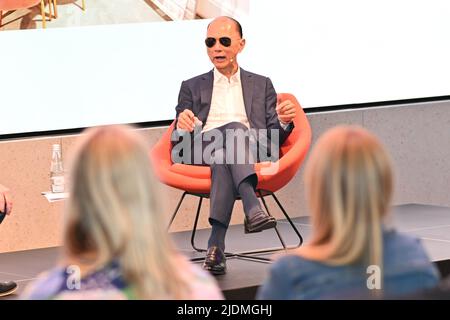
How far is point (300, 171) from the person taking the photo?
714cm

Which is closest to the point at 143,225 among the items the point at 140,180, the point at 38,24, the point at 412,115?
the point at 140,180

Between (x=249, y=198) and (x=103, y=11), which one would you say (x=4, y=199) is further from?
(x=103, y=11)

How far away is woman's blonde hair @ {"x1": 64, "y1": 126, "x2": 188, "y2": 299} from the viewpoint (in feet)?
5.68

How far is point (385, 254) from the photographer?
192cm

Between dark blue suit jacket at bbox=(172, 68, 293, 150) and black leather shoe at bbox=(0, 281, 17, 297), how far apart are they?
1.35 metres

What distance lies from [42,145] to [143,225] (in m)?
4.54

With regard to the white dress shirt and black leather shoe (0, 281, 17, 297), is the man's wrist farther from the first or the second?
black leather shoe (0, 281, 17, 297)

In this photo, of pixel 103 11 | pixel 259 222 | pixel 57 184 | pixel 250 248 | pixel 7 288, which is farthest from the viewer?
pixel 103 11

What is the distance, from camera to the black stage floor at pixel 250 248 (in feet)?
16.3

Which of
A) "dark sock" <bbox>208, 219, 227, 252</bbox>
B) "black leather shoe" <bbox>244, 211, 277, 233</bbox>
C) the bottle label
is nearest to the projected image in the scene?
the bottle label

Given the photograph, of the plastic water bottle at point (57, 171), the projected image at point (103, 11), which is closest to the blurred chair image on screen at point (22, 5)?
the projected image at point (103, 11)

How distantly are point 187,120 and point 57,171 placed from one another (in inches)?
43.9

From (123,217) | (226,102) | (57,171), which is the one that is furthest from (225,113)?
(123,217)
